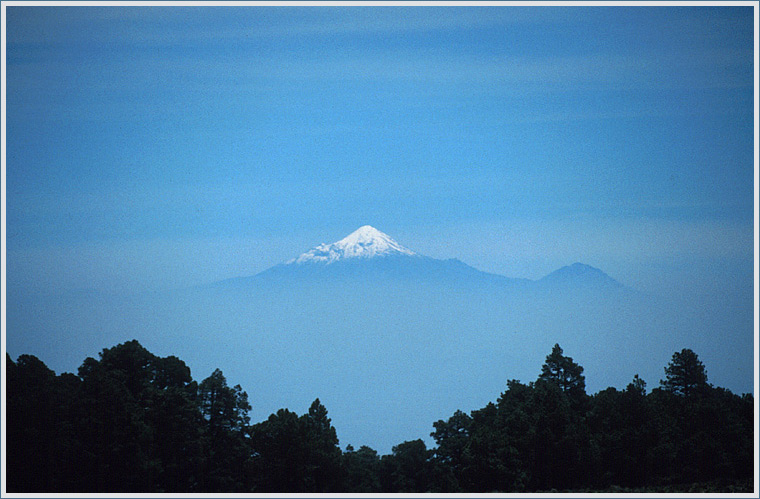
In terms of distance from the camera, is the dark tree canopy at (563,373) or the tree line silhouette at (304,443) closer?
the tree line silhouette at (304,443)

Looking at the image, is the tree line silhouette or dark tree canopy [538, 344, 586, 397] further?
dark tree canopy [538, 344, 586, 397]

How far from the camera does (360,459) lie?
153 feet

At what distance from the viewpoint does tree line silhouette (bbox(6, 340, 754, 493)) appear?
40.2 meters

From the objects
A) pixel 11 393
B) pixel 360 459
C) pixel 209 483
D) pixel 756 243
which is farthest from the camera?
pixel 360 459

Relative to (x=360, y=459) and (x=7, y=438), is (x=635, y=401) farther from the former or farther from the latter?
(x=7, y=438)

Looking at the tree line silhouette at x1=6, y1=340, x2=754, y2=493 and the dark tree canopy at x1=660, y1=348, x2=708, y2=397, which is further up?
the dark tree canopy at x1=660, y1=348, x2=708, y2=397

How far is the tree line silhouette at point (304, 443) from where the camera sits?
132 feet

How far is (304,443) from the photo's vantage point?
1617 inches

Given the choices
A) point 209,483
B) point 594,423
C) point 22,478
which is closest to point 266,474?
point 209,483

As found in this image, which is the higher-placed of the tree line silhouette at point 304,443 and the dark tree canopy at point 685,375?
the dark tree canopy at point 685,375

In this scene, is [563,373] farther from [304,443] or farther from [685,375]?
[304,443]

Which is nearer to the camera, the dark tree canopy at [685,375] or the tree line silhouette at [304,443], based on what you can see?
the tree line silhouette at [304,443]

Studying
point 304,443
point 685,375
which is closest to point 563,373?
point 685,375

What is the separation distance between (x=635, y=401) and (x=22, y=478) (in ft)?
104
